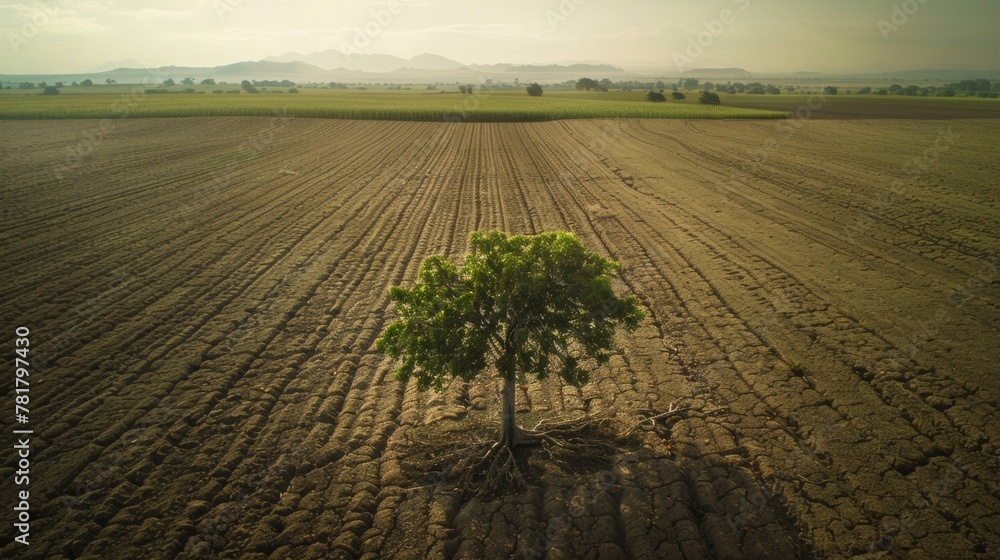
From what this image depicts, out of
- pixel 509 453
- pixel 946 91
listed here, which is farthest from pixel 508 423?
pixel 946 91

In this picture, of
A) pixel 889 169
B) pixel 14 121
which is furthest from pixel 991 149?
pixel 14 121

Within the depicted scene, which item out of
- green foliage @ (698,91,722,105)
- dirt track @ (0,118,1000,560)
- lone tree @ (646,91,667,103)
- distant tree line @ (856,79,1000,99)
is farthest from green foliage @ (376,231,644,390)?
distant tree line @ (856,79,1000,99)

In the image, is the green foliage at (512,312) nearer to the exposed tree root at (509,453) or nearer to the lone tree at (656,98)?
the exposed tree root at (509,453)

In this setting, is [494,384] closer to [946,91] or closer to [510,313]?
[510,313]

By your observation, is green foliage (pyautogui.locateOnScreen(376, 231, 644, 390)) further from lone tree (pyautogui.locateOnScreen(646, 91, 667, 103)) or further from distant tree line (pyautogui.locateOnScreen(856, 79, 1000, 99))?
distant tree line (pyautogui.locateOnScreen(856, 79, 1000, 99))

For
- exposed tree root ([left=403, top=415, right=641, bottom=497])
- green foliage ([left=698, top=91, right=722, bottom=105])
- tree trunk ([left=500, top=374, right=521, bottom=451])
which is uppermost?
green foliage ([left=698, top=91, right=722, bottom=105])

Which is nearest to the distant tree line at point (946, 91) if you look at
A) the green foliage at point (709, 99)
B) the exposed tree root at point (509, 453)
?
the green foliage at point (709, 99)

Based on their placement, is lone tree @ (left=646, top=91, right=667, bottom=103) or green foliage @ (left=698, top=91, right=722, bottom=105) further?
lone tree @ (left=646, top=91, right=667, bottom=103)
